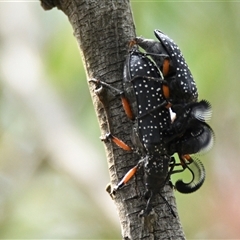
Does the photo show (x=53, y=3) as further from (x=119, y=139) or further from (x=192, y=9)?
(x=192, y=9)

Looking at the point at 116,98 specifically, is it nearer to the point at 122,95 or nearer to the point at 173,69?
the point at 122,95

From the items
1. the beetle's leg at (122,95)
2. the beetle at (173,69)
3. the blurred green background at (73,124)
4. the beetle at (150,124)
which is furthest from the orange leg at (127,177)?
the blurred green background at (73,124)

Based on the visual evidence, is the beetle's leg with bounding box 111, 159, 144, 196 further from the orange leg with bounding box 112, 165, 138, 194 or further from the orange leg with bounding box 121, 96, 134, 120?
the orange leg with bounding box 121, 96, 134, 120

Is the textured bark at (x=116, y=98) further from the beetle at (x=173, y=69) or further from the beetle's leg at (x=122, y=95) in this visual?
the beetle at (x=173, y=69)

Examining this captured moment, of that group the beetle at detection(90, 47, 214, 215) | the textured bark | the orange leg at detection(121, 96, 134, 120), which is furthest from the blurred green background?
the orange leg at detection(121, 96, 134, 120)

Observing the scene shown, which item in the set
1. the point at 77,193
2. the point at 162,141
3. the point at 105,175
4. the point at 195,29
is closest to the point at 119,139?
the point at 162,141

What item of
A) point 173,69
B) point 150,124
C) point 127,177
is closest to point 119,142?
point 127,177
